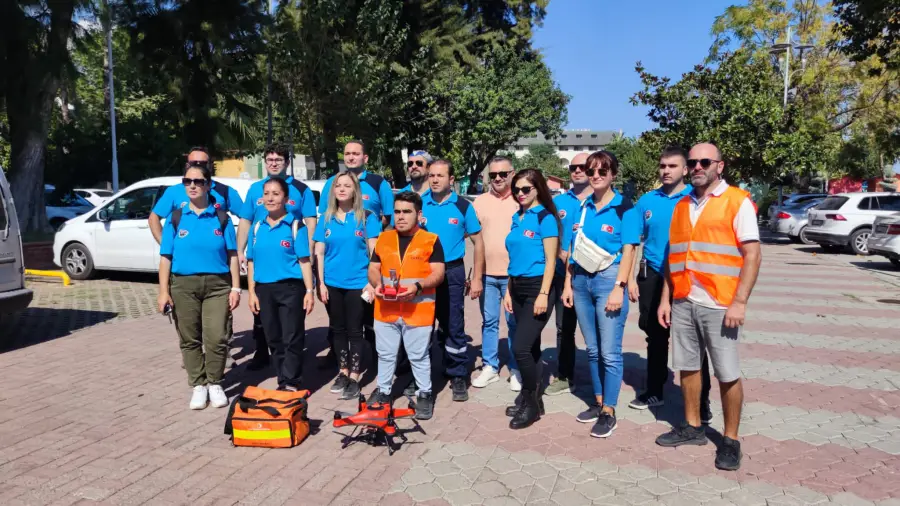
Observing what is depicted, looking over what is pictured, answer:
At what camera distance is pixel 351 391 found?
5.55m

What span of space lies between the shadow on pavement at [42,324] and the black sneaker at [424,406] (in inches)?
193

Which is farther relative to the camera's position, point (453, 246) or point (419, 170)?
point (419, 170)

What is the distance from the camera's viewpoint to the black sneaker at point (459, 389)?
554 centimetres

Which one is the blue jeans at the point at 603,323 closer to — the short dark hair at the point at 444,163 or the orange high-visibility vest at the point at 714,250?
the orange high-visibility vest at the point at 714,250

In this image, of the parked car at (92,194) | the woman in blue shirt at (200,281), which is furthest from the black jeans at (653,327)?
the parked car at (92,194)

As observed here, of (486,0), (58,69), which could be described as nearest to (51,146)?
(58,69)

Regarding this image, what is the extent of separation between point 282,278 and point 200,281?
62 centimetres

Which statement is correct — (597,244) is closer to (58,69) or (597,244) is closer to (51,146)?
(58,69)

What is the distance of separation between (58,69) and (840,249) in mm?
20967

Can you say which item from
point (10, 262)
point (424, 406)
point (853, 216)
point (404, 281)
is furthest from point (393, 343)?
point (853, 216)

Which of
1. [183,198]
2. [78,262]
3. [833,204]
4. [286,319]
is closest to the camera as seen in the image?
[183,198]

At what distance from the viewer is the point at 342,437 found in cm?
473

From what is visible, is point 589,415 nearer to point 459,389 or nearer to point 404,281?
point 459,389

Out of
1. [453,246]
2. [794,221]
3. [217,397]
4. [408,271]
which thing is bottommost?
[217,397]
